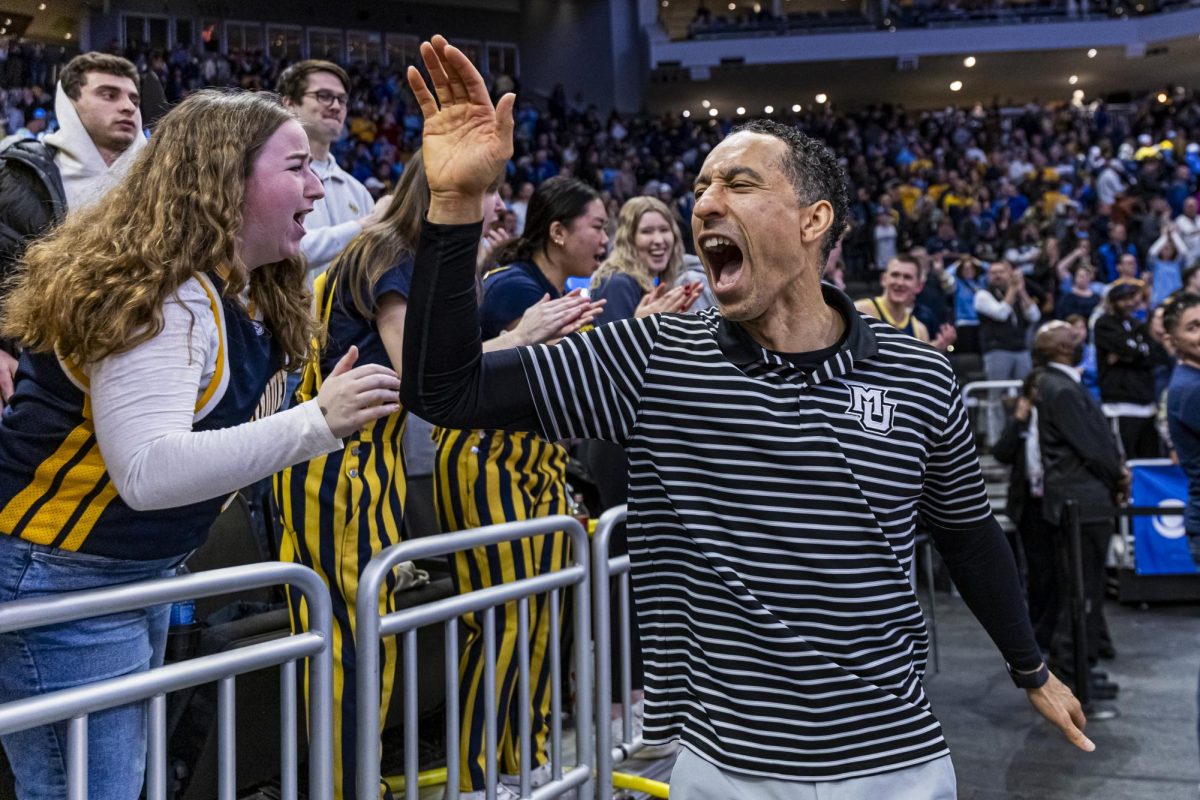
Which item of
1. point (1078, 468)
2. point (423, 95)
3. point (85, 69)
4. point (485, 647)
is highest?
point (85, 69)

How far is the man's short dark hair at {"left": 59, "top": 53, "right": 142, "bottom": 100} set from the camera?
149 inches

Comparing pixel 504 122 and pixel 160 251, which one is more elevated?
pixel 504 122

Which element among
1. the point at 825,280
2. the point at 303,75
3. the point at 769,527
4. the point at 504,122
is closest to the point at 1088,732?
the point at 825,280

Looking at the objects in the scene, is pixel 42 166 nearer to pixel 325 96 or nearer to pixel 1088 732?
pixel 325 96

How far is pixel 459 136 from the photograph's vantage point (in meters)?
1.59

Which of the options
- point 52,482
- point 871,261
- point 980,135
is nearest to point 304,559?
point 52,482

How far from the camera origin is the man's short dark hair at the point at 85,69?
3793mm

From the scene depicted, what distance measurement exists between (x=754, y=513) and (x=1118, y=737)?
4.16 m

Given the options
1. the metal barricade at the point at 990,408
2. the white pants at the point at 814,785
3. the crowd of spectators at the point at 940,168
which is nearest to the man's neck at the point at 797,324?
the white pants at the point at 814,785

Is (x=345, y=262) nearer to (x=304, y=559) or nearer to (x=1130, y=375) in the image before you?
(x=304, y=559)

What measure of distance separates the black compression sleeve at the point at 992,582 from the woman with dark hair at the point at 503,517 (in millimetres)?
1399

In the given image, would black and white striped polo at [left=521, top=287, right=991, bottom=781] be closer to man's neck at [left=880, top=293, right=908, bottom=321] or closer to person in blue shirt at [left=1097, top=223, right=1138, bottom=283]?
man's neck at [left=880, top=293, right=908, bottom=321]

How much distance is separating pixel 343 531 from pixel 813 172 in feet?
5.17

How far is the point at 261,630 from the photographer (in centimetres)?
310
